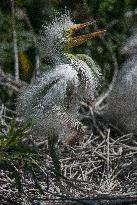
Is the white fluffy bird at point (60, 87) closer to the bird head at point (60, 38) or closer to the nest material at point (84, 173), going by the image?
the bird head at point (60, 38)

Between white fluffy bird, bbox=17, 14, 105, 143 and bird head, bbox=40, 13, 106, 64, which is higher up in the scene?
bird head, bbox=40, 13, 106, 64

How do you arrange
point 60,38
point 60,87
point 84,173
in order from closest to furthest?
point 60,87, point 60,38, point 84,173

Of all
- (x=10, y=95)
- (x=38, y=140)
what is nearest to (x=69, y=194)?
(x=38, y=140)

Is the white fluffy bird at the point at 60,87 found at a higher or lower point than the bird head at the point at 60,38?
lower

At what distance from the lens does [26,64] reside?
4.13 metres

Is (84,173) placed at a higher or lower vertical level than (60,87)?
lower

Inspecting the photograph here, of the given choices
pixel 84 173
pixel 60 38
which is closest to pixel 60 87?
pixel 60 38

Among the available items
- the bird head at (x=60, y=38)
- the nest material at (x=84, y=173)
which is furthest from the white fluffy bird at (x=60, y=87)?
the nest material at (x=84, y=173)

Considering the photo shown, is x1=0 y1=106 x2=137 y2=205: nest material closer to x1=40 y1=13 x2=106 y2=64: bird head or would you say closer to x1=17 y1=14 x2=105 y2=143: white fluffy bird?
x1=17 y1=14 x2=105 y2=143: white fluffy bird

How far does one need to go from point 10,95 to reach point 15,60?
0.79 ft

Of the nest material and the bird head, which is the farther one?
the bird head

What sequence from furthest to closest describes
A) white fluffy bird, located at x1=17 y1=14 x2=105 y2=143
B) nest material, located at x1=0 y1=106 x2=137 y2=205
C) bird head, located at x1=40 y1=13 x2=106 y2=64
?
bird head, located at x1=40 y1=13 x2=106 y2=64, white fluffy bird, located at x1=17 y1=14 x2=105 y2=143, nest material, located at x1=0 y1=106 x2=137 y2=205

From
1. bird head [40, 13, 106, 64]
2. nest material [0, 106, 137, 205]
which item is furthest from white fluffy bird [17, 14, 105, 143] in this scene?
nest material [0, 106, 137, 205]

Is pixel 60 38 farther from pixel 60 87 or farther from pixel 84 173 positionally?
pixel 84 173
